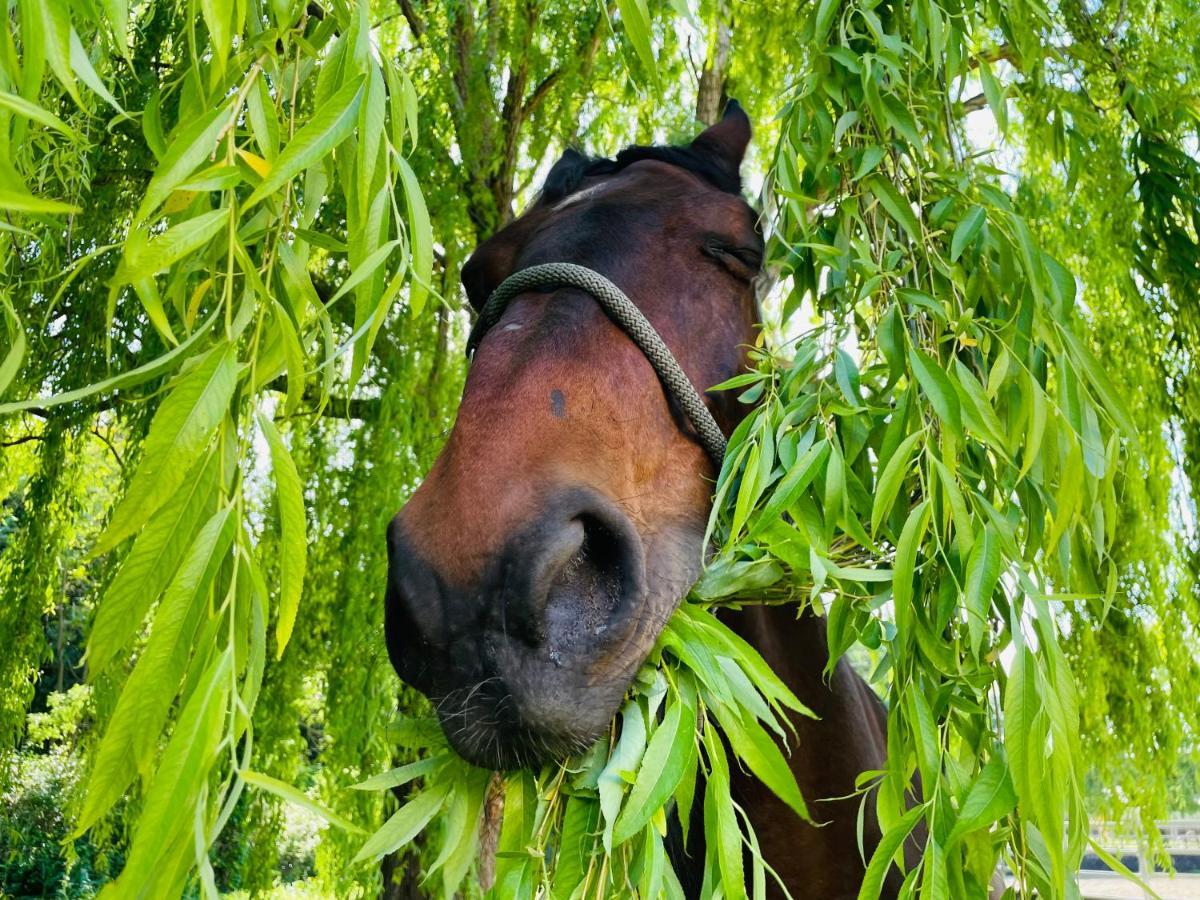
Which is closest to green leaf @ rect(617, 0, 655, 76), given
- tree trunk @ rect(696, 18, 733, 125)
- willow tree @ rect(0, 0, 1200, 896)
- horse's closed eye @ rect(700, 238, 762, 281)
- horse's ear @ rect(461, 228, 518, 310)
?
willow tree @ rect(0, 0, 1200, 896)

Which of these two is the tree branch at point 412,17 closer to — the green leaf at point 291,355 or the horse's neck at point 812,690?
the horse's neck at point 812,690

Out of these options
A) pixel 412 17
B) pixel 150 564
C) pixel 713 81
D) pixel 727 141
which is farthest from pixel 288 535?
pixel 412 17

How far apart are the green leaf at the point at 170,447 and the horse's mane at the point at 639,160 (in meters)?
1.35

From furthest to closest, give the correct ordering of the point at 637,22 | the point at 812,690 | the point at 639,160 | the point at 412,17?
the point at 412,17, the point at 639,160, the point at 812,690, the point at 637,22

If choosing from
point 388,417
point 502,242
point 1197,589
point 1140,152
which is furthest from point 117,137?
point 1197,589

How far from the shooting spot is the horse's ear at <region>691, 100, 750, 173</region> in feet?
7.41

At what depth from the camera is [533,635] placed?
1254mm

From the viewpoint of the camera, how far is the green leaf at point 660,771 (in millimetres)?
1047

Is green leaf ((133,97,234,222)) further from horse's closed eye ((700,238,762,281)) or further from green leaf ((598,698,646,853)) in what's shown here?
horse's closed eye ((700,238,762,281))

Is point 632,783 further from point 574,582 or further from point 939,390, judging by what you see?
point 939,390

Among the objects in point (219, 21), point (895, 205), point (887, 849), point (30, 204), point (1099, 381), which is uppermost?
point (895, 205)

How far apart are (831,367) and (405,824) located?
33.0 inches

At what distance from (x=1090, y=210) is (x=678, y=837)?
2571 millimetres

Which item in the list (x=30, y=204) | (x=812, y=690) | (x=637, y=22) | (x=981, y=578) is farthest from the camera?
(x=812, y=690)
